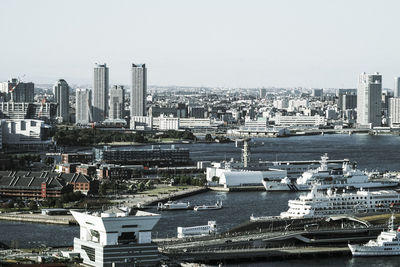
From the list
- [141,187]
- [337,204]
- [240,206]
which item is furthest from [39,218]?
[141,187]

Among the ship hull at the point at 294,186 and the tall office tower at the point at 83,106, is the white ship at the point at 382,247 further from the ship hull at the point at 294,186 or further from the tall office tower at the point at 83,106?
the tall office tower at the point at 83,106

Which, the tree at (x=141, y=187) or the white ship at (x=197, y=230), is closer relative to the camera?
the white ship at (x=197, y=230)

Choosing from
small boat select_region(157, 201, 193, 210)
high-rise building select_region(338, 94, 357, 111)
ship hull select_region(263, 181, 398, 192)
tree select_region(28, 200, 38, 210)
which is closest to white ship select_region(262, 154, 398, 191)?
ship hull select_region(263, 181, 398, 192)

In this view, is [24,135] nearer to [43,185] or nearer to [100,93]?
[43,185]

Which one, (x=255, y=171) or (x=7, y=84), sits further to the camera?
(x=7, y=84)

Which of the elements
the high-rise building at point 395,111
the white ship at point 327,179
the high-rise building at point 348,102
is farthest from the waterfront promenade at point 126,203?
the high-rise building at point 348,102

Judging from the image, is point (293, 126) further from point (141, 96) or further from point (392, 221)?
point (392, 221)

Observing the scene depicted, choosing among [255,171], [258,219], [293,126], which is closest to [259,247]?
[258,219]
